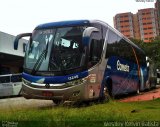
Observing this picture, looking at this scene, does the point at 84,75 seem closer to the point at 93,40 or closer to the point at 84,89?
the point at 84,89

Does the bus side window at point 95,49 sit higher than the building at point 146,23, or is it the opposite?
the bus side window at point 95,49

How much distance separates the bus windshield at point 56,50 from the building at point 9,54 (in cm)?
2159

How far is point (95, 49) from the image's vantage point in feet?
44.7

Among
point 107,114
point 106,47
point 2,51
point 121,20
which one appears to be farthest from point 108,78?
point 121,20

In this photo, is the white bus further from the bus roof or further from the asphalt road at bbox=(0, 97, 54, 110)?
the asphalt road at bbox=(0, 97, 54, 110)

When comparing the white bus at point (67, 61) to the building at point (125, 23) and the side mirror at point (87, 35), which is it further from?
the building at point (125, 23)

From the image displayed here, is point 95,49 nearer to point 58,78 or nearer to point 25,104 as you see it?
point 58,78

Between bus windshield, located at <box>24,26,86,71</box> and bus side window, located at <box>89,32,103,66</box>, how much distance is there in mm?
455

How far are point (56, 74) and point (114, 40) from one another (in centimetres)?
476

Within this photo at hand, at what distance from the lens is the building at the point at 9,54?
3521 cm

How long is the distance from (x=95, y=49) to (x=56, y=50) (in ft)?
4.60

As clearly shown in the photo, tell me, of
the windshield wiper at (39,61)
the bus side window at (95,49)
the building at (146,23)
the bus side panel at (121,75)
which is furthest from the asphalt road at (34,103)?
the building at (146,23)

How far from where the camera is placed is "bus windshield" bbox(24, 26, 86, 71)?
42.3 feet

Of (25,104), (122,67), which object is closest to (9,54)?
(122,67)
